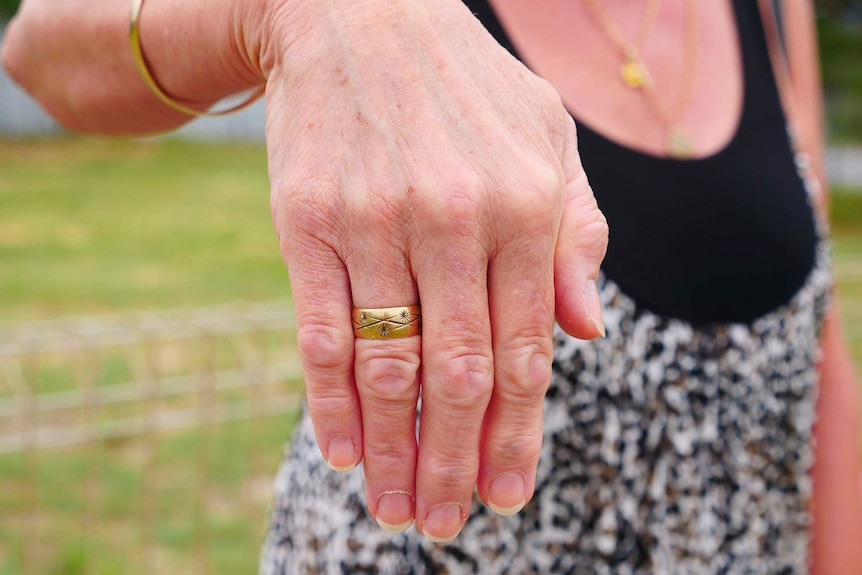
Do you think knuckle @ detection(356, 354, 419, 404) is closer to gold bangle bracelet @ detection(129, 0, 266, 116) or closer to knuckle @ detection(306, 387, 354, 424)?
knuckle @ detection(306, 387, 354, 424)

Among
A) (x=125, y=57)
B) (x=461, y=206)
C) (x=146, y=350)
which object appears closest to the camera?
(x=461, y=206)

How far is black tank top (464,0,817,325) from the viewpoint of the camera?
3.63 feet

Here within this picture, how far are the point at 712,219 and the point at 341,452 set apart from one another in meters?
0.70

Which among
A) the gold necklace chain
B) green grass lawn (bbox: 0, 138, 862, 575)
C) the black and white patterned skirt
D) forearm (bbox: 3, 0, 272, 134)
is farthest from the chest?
green grass lawn (bbox: 0, 138, 862, 575)

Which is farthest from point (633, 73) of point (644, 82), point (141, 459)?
point (141, 459)

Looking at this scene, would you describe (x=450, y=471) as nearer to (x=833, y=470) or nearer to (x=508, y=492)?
(x=508, y=492)

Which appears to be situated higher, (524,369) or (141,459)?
(524,369)

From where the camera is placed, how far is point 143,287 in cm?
807

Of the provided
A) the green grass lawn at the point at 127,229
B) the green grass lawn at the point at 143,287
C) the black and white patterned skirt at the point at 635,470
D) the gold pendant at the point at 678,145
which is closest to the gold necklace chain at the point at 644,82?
the gold pendant at the point at 678,145

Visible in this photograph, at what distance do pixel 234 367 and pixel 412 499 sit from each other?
4.99 meters

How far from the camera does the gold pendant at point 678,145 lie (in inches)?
48.0

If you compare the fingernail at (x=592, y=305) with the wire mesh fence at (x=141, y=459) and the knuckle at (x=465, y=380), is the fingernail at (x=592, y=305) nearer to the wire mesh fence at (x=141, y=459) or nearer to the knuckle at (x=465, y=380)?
the knuckle at (x=465, y=380)

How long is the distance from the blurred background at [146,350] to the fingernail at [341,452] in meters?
2.65

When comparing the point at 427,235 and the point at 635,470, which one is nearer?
the point at 427,235
